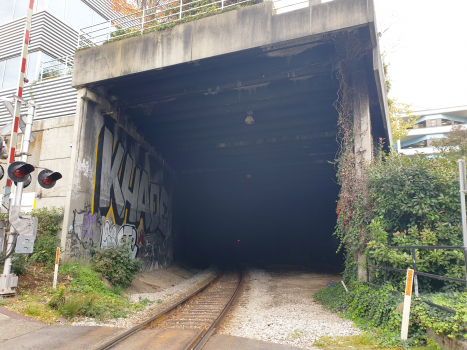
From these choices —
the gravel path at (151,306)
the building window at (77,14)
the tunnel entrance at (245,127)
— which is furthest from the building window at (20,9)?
the gravel path at (151,306)

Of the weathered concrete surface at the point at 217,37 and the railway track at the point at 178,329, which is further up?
the weathered concrete surface at the point at 217,37

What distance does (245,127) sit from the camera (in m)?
16.6

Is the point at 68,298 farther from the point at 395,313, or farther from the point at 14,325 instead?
the point at 395,313

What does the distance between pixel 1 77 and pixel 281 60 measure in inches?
607

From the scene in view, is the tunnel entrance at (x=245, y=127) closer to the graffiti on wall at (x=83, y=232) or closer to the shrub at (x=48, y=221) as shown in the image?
the graffiti on wall at (x=83, y=232)

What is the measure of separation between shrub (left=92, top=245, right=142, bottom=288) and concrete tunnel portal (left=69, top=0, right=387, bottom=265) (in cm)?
544

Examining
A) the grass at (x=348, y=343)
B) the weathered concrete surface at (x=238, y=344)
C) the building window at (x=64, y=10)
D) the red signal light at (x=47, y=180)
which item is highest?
the building window at (x=64, y=10)

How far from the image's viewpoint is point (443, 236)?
24.1 ft

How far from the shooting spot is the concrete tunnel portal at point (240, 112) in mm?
11352

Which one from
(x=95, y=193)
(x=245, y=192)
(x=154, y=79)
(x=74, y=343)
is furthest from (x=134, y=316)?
(x=245, y=192)

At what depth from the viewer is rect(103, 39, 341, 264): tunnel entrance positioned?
12.0m

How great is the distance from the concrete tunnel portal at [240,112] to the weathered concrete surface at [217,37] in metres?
0.07

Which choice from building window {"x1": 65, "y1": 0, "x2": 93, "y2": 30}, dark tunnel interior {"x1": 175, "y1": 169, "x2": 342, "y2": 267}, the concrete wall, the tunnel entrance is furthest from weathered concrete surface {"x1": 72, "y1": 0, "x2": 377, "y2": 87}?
dark tunnel interior {"x1": 175, "y1": 169, "x2": 342, "y2": 267}

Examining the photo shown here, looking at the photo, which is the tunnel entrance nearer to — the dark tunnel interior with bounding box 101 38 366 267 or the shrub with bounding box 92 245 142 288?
the dark tunnel interior with bounding box 101 38 366 267
